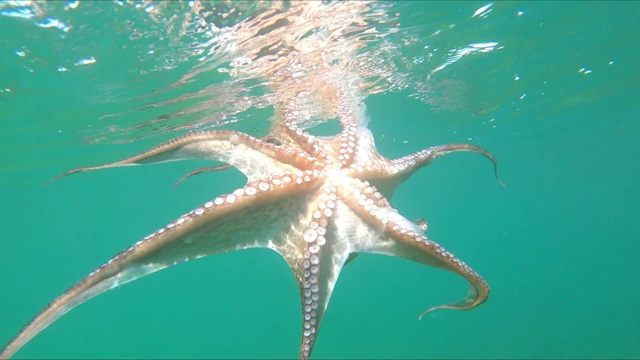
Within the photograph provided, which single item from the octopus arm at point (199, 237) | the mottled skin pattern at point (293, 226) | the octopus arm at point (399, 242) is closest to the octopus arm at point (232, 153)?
the mottled skin pattern at point (293, 226)

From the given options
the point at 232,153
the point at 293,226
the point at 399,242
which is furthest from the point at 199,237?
the point at 399,242

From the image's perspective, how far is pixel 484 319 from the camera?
4691 centimetres

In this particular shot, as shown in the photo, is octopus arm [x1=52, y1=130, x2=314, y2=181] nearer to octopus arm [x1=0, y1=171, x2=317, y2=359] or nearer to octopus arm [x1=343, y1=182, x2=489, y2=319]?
octopus arm [x1=0, y1=171, x2=317, y2=359]

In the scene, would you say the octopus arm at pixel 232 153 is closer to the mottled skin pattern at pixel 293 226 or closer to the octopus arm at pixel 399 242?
the mottled skin pattern at pixel 293 226

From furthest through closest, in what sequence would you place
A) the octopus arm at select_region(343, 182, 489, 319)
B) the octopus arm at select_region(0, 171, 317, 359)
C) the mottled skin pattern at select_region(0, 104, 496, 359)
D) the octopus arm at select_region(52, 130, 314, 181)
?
the octopus arm at select_region(52, 130, 314, 181) < the octopus arm at select_region(343, 182, 489, 319) < the mottled skin pattern at select_region(0, 104, 496, 359) < the octopus arm at select_region(0, 171, 317, 359)

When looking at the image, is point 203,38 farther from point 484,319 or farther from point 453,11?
point 484,319

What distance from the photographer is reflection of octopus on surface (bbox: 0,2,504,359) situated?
317cm

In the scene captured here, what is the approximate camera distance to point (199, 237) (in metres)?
3.42

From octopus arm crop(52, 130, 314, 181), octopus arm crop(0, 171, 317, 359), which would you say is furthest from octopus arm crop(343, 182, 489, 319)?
octopus arm crop(52, 130, 314, 181)

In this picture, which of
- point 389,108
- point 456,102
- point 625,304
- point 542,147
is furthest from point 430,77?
point 625,304

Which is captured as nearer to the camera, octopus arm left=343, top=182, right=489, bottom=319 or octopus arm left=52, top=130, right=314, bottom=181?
octopus arm left=343, top=182, right=489, bottom=319

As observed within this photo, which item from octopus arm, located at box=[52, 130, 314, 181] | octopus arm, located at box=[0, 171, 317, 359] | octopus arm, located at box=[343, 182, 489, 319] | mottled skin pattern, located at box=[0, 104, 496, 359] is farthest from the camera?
octopus arm, located at box=[52, 130, 314, 181]

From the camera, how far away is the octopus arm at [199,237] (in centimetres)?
285

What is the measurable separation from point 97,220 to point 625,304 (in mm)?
59312
